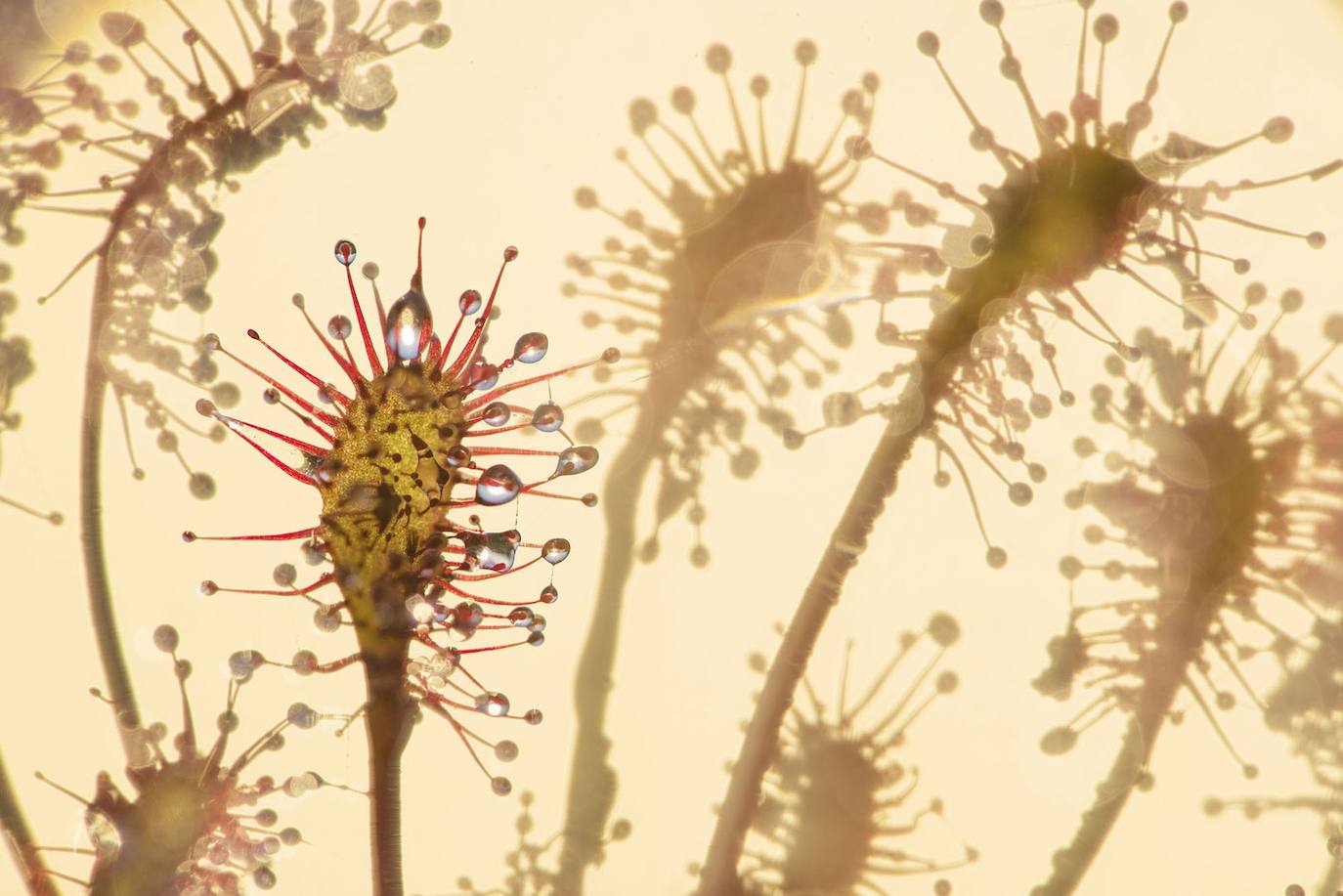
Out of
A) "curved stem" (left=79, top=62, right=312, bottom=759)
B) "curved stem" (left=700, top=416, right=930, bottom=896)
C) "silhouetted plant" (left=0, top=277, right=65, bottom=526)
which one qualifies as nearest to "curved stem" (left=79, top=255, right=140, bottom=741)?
"curved stem" (left=79, top=62, right=312, bottom=759)

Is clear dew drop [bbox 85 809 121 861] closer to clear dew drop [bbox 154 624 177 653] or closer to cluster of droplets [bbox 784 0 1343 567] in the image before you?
clear dew drop [bbox 154 624 177 653]

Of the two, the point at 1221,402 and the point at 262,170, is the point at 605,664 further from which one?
the point at 1221,402

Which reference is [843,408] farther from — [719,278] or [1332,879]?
[1332,879]

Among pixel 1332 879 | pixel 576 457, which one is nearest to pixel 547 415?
pixel 576 457

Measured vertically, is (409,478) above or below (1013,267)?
below

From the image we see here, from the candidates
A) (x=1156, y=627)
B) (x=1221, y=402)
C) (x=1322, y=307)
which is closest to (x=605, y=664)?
(x=1156, y=627)

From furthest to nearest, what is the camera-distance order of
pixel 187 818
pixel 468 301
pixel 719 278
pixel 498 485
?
1. pixel 719 278
2. pixel 187 818
3. pixel 468 301
4. pixel 498 485

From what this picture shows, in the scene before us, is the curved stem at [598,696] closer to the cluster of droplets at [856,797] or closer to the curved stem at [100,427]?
the cluster of droplets at [856,797]
